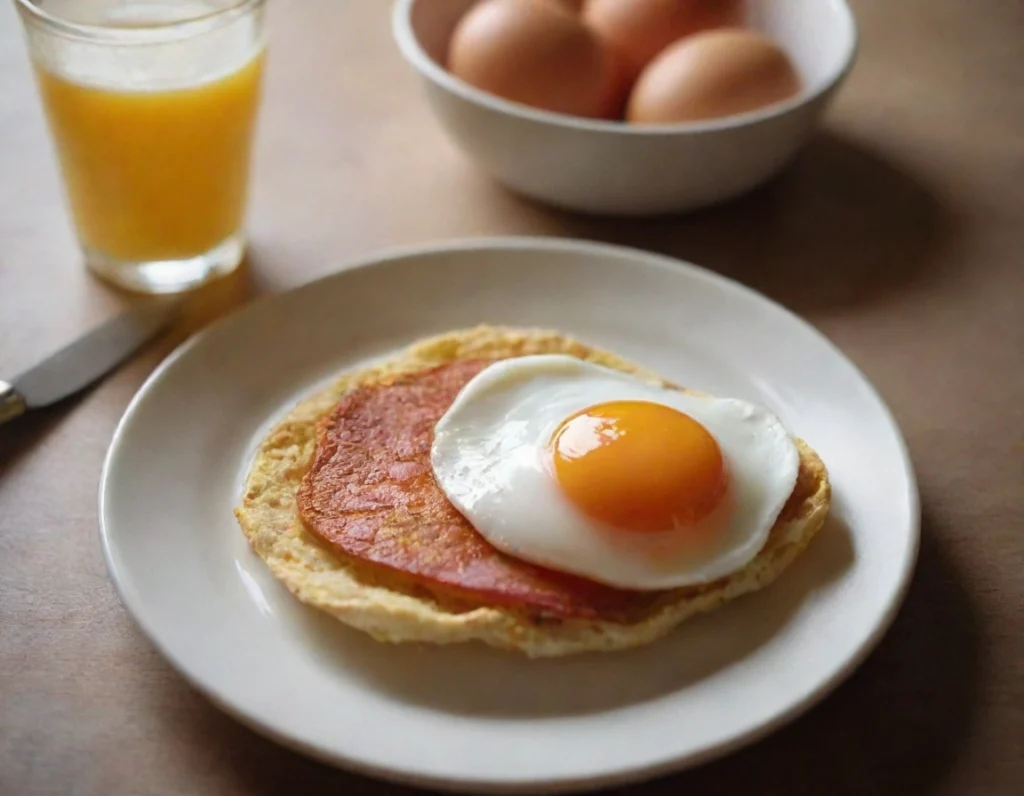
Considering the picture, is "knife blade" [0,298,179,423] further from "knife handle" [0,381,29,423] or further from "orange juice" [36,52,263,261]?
"orange juice" [36,52,263,261]

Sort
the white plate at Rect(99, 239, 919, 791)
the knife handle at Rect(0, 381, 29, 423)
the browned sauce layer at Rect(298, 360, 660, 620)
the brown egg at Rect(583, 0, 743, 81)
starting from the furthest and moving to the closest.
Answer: the brown egg at Rect(583, 0, 743, 81)
the knife handle at Rect(0, 381, 29, 423)
the browned sauce layer at Rect(298, 360, 660, 620)
the white plate at Rect(99, 239, 919, 791)

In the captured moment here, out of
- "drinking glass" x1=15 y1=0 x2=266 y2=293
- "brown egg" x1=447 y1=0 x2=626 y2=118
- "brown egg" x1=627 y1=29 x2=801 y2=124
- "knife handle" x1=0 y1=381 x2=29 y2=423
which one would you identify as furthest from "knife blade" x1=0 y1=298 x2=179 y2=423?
"brown egg" x1=627 y1=29 x2=801 y2=124

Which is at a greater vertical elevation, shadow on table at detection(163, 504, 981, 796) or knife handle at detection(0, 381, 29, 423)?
knife handle at detection(0, 381, 29, 423)

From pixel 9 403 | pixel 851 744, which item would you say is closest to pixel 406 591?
pixel 851 744

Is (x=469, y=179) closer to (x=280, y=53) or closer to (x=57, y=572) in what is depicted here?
(x=280, y=53)

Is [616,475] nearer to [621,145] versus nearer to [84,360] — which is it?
[621,145]

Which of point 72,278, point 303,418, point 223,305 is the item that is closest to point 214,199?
point 223,305

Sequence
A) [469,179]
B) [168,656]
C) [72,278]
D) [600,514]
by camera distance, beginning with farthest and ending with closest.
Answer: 1. [469,179]
2. [72,278]
3. [600,514]
4. [168,656]
